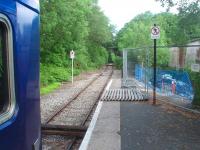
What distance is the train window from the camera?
109 inches

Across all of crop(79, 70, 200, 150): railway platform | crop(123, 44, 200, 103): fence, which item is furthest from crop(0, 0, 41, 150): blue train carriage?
crop(123, 44, 200, 103): fence

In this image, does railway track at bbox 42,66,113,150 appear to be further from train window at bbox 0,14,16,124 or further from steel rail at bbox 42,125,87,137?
train window at bbox 0,14,16,124

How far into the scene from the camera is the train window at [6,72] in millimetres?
2773

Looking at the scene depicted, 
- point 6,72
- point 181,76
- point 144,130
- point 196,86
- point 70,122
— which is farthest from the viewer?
point 181,76

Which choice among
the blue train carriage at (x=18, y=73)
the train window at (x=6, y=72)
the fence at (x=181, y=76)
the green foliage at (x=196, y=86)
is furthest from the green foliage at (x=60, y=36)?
the train window at (x=6, y=72)

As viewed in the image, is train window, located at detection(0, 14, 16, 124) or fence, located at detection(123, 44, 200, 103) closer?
train window, located at detection(0, 14, 16, 124)

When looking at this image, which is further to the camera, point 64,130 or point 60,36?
point 60,36

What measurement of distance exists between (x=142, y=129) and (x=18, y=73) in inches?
270

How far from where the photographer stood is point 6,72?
9.30ft

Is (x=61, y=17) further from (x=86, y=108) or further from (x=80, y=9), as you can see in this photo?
(x=86, y=108)

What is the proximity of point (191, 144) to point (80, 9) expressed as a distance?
3079 centimetres

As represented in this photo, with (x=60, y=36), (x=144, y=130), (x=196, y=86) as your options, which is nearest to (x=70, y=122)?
(x=144, y=130)

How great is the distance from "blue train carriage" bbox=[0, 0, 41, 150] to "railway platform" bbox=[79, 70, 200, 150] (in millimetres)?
4492

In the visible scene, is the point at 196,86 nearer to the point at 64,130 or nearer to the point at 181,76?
the point at 181,76
